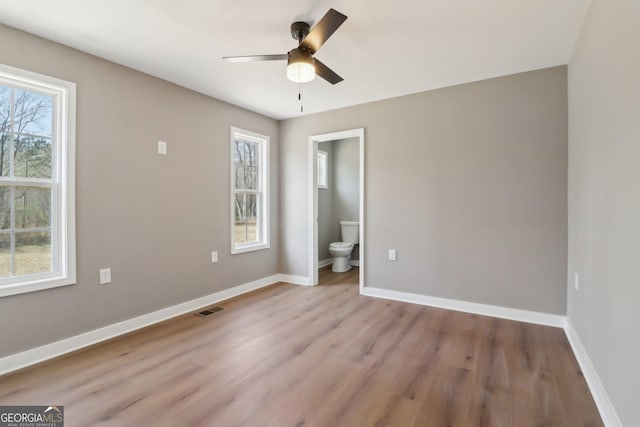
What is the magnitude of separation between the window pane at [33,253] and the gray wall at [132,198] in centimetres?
19

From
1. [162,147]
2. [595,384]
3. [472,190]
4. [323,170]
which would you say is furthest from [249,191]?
[595,384]

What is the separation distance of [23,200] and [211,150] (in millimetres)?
1742

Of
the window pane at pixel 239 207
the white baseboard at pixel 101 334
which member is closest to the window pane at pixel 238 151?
the window pane at pixel 239 207

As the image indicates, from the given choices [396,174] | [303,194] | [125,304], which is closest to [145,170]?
[125,304]

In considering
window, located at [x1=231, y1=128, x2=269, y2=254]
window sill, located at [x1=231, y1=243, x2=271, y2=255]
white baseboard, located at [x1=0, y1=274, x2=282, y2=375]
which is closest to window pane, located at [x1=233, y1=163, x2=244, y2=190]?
window, located at [x1=231, y1=128, x2=269, y2=254]

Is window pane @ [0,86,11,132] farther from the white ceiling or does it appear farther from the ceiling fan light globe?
the ceiling fan light globe

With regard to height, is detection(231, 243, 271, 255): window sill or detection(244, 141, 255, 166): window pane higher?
detection(244, 141, 255, 166): window pane

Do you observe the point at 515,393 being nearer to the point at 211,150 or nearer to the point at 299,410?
the point at 299,410

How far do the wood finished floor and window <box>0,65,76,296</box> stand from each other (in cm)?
72

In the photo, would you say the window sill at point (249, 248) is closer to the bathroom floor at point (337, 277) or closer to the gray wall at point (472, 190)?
the bathroom floor at point (337, 277)

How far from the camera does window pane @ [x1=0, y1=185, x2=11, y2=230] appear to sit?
2143mm

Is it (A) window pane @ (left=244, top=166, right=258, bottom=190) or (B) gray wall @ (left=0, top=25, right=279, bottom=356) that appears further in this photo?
(A) window pane @ (left=244, top=166, right=258, bottom=190)

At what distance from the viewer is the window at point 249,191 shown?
3.95 m

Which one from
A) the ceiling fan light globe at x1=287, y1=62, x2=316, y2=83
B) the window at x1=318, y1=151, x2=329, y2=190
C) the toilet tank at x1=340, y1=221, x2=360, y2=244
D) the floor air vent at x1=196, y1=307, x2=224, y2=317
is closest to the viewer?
the ceiling fan light globe at x1=287, y1=62, x2=316, y2=83
